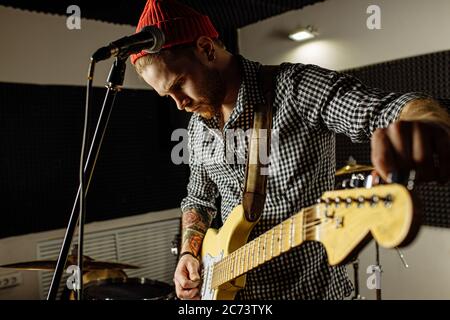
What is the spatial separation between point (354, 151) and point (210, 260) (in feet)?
8.23

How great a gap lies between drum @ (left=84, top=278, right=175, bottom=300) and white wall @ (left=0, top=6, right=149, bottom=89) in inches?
73.9

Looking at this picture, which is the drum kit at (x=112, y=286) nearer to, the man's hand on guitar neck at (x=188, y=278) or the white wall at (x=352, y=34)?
the man's hand on guitar neck at (x=188, y=278)

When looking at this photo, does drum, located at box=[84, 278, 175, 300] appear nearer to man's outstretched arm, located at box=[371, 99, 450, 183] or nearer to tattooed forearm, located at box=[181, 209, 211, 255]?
tattooed forearm, located at box=[181, 209, 211, 255]

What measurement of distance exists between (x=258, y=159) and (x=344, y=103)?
42 cm

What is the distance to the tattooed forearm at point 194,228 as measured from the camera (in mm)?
1820

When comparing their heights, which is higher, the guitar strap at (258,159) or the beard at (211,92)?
the beard at (211,92)

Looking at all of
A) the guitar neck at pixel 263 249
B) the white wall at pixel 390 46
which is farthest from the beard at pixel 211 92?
the white wall at pixel 390 46

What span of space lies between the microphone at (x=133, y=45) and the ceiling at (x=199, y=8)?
2522 millimetres

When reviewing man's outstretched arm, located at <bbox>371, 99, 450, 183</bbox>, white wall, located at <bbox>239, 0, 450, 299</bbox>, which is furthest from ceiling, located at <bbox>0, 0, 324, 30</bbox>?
man's outstretched arm, located at <bbox>371, 99, 450, 183</bbox>

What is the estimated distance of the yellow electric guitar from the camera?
26.2 inches

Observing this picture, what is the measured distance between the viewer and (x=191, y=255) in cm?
178

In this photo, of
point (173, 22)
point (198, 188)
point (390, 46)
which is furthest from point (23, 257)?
point (390, 46)

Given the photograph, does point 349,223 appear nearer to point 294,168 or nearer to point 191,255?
point 294,168
